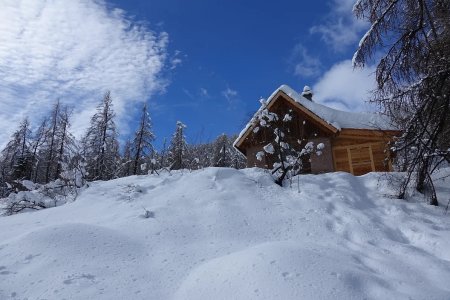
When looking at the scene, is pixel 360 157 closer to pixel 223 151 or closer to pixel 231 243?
pixel 231 243

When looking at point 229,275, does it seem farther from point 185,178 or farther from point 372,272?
point 185,178

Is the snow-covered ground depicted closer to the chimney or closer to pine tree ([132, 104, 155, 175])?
the chimney

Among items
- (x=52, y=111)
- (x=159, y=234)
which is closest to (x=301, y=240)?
(x=159, y=234)

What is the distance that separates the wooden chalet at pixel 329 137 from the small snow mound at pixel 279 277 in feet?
33.8

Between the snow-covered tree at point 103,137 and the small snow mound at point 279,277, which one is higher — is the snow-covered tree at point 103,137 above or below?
above

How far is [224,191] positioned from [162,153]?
19.8 feet

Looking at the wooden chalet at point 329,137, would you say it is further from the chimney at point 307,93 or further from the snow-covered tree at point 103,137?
the snow-covered tree at point 103,137

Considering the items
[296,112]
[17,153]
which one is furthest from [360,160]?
[17,153]

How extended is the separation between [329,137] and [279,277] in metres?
12.9

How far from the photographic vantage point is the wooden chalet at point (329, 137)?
49.7 ft

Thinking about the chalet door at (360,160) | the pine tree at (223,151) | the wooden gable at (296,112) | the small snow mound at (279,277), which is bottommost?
the small snow mound at (279,277)

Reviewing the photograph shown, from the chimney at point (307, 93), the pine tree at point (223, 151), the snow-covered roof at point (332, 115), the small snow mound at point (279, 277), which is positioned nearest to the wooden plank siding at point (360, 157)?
the snow-covered roof at point (332, 115)

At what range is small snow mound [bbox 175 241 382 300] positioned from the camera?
11.6 ft

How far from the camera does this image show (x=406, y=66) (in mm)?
6637
